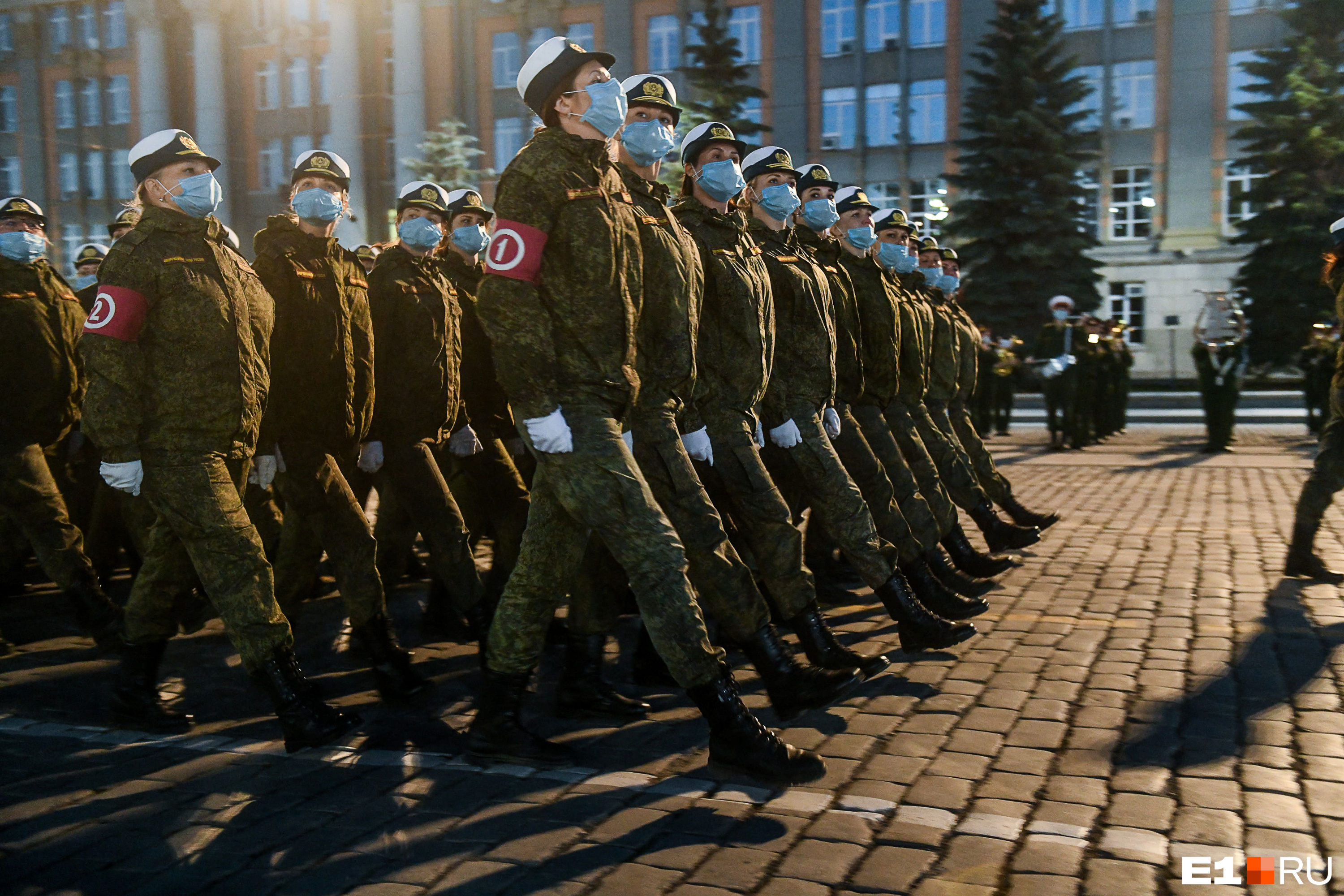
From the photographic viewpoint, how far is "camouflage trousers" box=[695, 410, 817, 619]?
4.99 m

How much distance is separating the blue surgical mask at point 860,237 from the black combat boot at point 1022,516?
2866mm

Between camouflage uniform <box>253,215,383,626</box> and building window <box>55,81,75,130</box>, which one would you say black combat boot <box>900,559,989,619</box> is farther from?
building window <box>55,81,75,130</box>

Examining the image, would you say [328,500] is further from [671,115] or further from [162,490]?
[671,115]

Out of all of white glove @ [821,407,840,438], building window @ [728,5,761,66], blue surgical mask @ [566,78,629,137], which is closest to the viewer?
blue surgical mask @ [566,78,629,137]

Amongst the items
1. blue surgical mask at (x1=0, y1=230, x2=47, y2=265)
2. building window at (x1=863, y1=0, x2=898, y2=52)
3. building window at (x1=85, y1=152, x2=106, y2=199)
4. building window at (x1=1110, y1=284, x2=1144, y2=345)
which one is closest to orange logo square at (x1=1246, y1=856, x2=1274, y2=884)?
blue surgical mask at (x1=0, y1=230, x2=47, y2=265)

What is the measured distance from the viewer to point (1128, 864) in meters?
3.29

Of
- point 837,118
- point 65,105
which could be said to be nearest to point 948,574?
point 837,118

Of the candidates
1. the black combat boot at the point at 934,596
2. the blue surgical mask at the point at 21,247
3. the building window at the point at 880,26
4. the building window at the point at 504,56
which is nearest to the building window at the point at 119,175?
the building window at the point at 504,56

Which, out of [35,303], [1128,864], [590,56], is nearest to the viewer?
[1128,864]

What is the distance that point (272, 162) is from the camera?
4947cm

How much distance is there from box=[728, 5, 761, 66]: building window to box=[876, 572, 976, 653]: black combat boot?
3880 cm

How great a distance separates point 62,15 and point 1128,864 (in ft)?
189

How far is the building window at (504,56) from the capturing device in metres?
45.7

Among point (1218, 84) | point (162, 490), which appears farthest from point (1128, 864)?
point (1218, 84)
